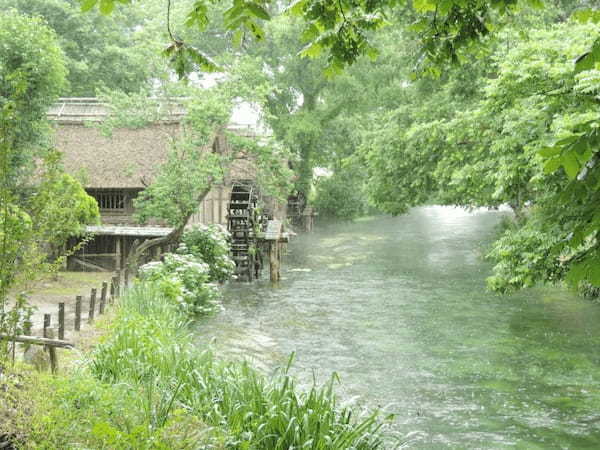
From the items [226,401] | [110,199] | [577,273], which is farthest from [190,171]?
[577,273]

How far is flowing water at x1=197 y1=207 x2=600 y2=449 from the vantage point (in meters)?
9.97

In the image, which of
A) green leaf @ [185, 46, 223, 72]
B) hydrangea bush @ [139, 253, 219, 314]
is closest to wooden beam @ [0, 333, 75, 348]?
green leaf @ [185, 46, 223, 72]

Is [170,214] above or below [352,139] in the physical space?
below

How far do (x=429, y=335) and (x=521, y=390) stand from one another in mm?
4007

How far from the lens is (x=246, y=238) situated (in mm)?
24094

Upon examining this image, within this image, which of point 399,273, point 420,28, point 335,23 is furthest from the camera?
point 399,273

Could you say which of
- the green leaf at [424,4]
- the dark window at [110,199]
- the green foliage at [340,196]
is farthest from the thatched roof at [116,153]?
the green foliage at [340,196]

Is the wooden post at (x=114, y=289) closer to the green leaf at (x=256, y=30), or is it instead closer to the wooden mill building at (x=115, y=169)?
the wooden mill building at (x=115, y=169)

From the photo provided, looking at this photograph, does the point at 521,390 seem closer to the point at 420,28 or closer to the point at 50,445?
the point at 420,28

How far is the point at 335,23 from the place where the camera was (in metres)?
5.30

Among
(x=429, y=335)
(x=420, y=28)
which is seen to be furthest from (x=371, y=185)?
(x=420, y=28)

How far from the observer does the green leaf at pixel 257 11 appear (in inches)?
154

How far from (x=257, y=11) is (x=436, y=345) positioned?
11.7 m

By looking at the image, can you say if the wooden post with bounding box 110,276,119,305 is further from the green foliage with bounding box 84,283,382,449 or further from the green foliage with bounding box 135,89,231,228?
the green foliage with bounding box 135,89,231,228
